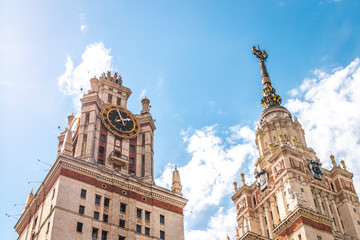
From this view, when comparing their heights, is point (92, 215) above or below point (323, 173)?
below

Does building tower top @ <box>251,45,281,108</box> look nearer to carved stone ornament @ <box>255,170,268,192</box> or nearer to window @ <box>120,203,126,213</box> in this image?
carved stone ornament @ <box>255,170,268,192</box>

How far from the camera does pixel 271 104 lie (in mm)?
116938

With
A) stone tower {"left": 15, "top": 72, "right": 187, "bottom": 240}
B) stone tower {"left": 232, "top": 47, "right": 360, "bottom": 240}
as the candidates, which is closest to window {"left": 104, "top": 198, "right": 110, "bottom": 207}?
stone tower {"left": 15, "top": 72, "right": 187, "bottom": 240}

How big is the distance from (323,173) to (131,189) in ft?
132

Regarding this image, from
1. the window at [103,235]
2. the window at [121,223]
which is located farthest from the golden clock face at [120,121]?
the window at [103,235]

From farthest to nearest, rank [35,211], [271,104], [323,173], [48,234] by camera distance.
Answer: [271,104] → [323,173] → [35,211] → [48,234]

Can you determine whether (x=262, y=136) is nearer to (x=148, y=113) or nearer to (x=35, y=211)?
(x=148, y=113)

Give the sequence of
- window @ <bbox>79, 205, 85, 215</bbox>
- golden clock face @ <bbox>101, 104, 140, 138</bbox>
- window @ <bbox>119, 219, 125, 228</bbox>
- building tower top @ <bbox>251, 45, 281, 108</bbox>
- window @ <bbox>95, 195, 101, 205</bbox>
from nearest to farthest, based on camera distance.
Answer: window @ <bbox>79, 205, 85, 215</bbox> → window @ <bbox>119, 219, 125, 228</bbox> → window @ <bbox>95, 195, 101, 205</bbox> → golden clock face @ <bbox>101, 104, 140, 138</bbox> → building tower top @ <bbox>251, 45, 281, 108</bbox>

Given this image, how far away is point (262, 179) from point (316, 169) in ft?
32.9

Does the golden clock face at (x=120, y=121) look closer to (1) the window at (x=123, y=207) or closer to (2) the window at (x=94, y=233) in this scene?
Answer: (1) the window at (x=123, y=207)

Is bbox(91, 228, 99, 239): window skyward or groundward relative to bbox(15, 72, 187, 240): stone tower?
groundward

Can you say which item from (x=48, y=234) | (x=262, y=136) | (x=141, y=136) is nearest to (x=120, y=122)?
(x=141, y=136)

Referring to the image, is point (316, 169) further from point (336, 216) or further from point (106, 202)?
point (106, 202)

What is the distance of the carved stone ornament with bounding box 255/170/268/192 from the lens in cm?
9569
